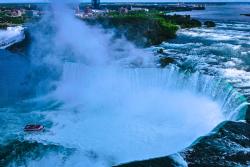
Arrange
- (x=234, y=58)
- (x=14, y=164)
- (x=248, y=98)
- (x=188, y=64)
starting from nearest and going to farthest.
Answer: (x=14, y=164)
(x=248, y=98)
(x=188, y=64)
(x=234, y=58)

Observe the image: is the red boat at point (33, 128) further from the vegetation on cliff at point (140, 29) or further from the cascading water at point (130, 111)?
the vegetation on cliff at point (140, 29)

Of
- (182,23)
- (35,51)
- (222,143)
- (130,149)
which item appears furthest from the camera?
(182,23)

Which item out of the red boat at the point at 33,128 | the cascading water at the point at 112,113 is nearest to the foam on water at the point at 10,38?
the cascading water at the point at 112,113

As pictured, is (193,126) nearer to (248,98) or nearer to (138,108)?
(248,98)

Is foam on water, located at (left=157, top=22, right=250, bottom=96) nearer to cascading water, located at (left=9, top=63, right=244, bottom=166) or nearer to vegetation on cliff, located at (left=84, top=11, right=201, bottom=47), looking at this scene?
vegetation on cliff, located at (left=84, top=11, right=201, bottom=47)

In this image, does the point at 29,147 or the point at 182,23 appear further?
the point at 182,23

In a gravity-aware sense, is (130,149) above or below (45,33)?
below

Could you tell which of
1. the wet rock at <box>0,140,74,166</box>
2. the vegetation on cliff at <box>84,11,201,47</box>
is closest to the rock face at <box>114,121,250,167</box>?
the wet rock at <box>0,140,74,166</box>

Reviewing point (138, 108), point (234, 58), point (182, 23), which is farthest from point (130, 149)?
point (182, 23)
